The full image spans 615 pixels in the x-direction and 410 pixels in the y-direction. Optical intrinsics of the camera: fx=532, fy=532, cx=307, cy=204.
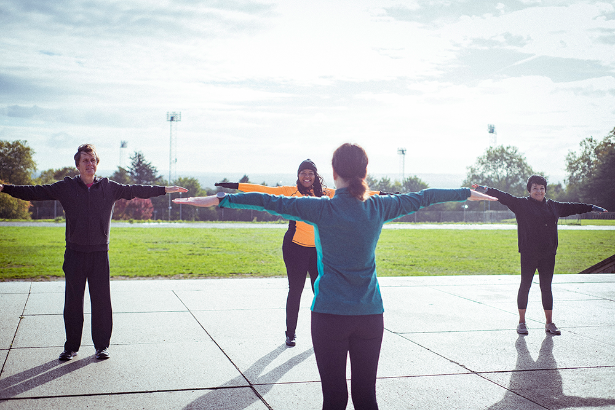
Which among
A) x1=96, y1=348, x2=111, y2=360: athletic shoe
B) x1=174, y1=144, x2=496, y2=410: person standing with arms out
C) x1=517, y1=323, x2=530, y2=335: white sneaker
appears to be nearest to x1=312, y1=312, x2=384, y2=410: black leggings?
x1=174, y1=144, x2=496, y2=410: person standing with arms out

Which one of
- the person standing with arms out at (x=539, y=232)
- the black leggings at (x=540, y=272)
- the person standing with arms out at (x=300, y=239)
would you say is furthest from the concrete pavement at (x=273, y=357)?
the person standing with arms out at (x=300, y=239)

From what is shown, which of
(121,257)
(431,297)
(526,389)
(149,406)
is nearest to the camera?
(149,406)

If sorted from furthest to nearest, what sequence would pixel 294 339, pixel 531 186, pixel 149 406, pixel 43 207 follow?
pixel 43 207, pixel 531 186, pixel 294 339, pixel 149 406

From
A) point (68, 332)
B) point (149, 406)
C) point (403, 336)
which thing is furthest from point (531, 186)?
point (68, 332)

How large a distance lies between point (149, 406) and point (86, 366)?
49.7 inches

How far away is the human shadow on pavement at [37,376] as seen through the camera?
4.26 m

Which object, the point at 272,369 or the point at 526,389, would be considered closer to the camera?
the point at 526,389

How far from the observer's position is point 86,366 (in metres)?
4.91

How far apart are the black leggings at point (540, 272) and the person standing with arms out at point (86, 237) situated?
4.21 metres

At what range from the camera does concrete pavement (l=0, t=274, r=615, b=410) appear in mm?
4199

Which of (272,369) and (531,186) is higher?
(531,186)

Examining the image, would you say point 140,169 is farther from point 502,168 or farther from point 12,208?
point 502,168

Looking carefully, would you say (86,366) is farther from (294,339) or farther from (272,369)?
(294,339)

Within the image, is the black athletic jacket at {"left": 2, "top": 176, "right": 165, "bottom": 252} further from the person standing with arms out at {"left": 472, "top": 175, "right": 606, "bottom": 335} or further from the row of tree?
the row of tree
